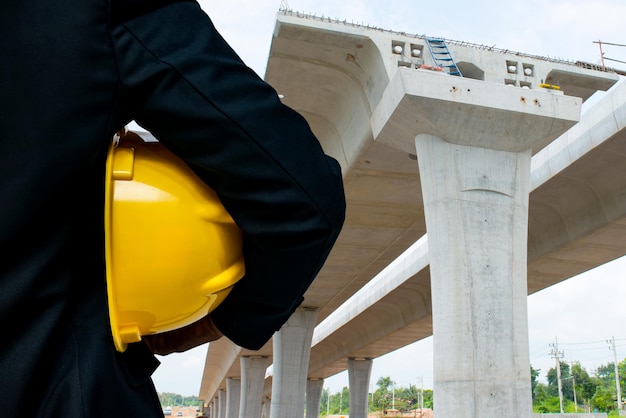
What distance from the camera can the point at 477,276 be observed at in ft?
35.2

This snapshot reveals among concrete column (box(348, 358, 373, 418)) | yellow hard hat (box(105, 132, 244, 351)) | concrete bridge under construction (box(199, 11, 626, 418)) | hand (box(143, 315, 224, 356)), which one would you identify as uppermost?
concrete bridge under construction (box(199, 11, 626, 418))

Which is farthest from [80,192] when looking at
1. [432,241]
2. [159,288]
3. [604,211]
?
[604,211]

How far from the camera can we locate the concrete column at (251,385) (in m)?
41.0

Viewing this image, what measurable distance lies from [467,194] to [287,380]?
19.5 meters

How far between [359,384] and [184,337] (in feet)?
141

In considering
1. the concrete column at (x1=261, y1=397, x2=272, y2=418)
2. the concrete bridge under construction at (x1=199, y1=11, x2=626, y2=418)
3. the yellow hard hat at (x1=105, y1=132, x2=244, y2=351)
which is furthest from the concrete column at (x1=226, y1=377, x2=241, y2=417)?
the yellow hard hat at (x1=105, y1=132, x2=244, y2=351)

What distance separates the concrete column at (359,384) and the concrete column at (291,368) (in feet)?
47.0

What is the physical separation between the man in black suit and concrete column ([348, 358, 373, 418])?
4307 centimetres

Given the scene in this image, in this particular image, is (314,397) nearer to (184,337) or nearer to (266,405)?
(266,405)

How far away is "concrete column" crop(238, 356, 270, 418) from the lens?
135 feet

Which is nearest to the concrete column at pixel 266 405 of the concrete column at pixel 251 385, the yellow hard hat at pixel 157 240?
the concrete column at pixel 251 385

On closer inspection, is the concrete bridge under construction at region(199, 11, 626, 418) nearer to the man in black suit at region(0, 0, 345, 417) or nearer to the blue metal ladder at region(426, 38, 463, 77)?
the blue metal ladder at region(426, 38, 463, 77)

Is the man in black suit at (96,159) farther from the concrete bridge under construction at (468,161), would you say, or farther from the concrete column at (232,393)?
the concrete column at (232,393)

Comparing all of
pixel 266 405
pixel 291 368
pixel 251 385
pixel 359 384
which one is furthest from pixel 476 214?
pixel 266 405
